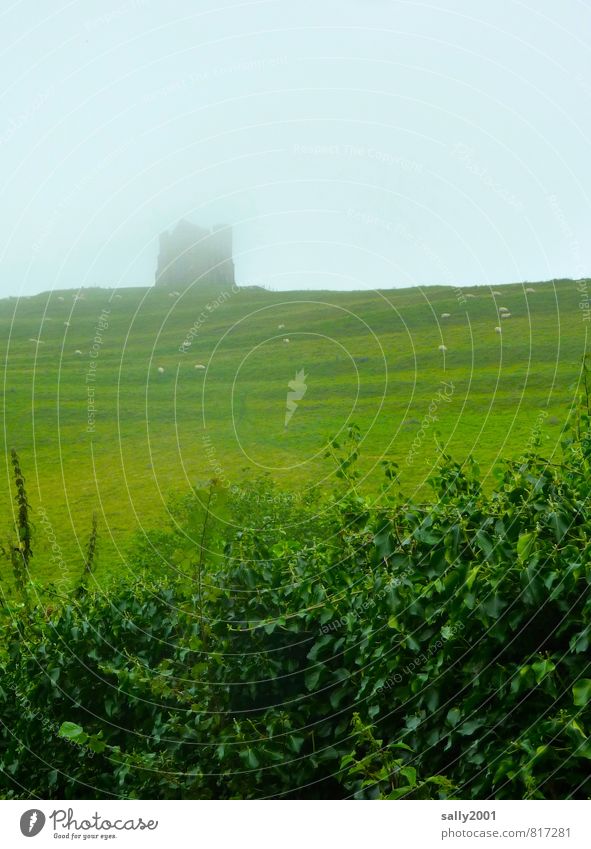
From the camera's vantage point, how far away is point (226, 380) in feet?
24.8

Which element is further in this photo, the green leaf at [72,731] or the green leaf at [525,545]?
the green leaf at [72,731]

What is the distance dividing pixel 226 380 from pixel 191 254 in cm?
234

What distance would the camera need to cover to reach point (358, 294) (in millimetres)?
6598

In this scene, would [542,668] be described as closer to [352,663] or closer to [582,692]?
[582,692]

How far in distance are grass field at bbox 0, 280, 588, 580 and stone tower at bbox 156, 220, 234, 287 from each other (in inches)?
26.8

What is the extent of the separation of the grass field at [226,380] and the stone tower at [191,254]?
680 millimetres

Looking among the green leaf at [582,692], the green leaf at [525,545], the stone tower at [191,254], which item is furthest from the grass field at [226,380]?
the green leaf at [582,692]

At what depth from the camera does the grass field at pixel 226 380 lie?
21.9ft

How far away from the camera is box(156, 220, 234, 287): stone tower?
5.28 metres

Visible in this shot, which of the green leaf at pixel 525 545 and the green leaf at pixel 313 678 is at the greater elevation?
the green leaf at pixel 525 545

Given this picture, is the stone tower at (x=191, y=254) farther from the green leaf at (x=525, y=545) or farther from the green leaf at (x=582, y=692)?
the green leaf at (x=582, y=692)

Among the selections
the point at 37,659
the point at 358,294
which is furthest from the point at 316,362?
the point at 37,659

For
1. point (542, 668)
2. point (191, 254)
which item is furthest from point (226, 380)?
point (542, 668)
